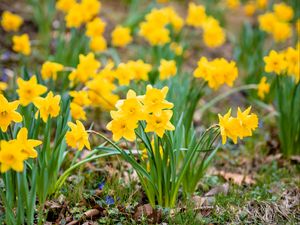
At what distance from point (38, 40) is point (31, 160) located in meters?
2.88

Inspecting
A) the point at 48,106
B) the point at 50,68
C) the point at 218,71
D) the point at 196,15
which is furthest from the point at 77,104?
the point at 196,15

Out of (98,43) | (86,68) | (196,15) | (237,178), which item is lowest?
(237,178)

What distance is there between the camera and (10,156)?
1.93m

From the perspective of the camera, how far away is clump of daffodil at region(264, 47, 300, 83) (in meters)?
3.22

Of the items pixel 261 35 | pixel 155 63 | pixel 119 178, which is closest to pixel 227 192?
pixel 119 178

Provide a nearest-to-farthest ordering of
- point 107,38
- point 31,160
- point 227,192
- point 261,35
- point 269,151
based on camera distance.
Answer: point 31,160
point 227,192
point 269,151
point 261,35
point 107,38

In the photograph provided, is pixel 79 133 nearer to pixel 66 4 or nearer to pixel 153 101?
pixel 153 101

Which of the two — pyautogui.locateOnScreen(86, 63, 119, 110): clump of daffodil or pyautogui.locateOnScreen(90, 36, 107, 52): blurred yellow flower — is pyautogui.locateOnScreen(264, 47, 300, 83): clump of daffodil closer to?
pyautogui.locateOnScreen(86, 63, 119, 110): clump of daffodil

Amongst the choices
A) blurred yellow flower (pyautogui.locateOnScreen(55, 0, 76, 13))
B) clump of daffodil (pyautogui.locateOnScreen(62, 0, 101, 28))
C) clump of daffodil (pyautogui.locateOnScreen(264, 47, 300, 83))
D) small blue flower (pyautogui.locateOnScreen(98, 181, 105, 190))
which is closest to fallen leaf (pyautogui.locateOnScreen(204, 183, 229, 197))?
small blue flower (pyautogui.locateOnScreen(98, 181, 105, 190))

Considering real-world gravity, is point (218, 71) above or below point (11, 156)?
above

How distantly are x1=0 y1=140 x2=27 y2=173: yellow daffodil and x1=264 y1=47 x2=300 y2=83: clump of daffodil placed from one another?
6.42ft

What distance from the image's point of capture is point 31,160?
2.37 m

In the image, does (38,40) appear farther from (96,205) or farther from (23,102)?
(96,205)

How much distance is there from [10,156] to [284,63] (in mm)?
2104
